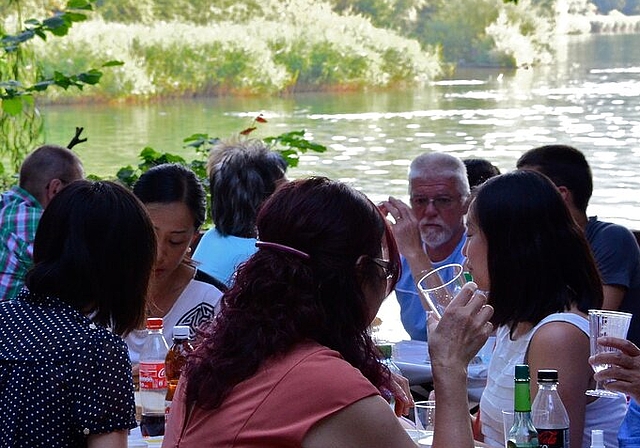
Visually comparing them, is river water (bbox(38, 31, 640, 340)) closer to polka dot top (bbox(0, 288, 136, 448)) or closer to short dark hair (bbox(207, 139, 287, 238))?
short dark hair (bbox(207, 139, 287, 238))

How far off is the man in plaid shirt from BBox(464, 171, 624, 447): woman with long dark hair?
250 centimetres

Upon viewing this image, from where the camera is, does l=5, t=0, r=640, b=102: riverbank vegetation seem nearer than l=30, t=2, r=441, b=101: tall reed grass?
Yes

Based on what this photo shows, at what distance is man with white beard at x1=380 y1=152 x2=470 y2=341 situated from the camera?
3979 millimetres

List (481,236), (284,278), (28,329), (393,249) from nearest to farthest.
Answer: (284,278)
(393,249)
(28,329)
(481,236)

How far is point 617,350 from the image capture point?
6.67 ft

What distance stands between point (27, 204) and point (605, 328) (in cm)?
310

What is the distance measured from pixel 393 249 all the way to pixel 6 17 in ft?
16.8

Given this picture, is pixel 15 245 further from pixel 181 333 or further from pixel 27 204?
pixel 181 333

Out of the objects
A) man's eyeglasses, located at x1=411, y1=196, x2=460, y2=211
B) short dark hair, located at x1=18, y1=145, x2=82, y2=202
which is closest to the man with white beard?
man's eyeglasses, located at x1=411, y1=196, x2=460, y2=211

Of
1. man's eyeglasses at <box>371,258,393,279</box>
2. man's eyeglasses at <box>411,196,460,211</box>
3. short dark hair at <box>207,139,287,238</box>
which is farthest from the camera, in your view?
man's eyeglasses at <box>411,196,460,211</box>

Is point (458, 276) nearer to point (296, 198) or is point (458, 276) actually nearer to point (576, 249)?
point (576, 249)

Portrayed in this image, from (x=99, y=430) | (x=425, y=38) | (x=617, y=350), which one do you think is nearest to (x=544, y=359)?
(x=617, y=350)

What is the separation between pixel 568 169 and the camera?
3.72 meters

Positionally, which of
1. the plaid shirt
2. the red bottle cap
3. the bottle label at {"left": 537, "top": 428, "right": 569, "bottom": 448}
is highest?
the bottle label at {"left": 537, "top": 428, "right": 569, "bottom": 448}
